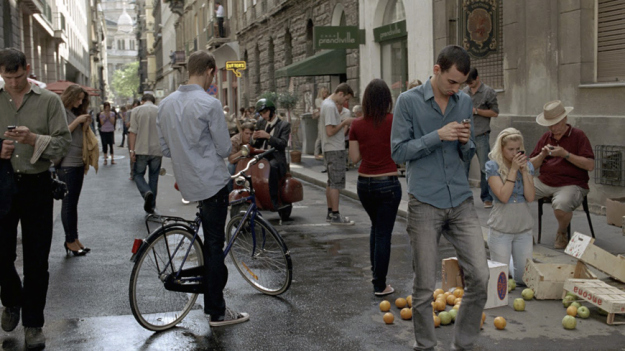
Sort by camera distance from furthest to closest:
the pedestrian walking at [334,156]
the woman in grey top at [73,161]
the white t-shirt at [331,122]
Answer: the pedestrian walking at [334,156] → the white t-shirt at [331,122] → the woman in grey top at [73,161]

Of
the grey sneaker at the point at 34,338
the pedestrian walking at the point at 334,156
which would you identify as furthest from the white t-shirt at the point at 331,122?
the grey sneaker at the point at 34,338

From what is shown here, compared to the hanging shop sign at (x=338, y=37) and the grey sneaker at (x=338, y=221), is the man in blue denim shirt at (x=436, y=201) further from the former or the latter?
the hanging shop sign at (x=338, y=37)

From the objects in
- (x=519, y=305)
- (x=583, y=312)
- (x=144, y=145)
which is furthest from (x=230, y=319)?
(x=144, y=145)

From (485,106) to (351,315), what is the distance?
5447mm

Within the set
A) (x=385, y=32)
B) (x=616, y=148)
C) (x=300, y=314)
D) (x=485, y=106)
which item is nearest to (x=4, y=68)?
(x=300, y=314)

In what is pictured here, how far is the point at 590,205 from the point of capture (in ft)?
33.2

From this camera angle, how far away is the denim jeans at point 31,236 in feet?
16.6

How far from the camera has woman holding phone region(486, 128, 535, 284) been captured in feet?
21.2

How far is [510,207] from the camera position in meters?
6.54

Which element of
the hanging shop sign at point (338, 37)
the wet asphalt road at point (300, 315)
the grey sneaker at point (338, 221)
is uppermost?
the hanging shop sign at point (338, 37)

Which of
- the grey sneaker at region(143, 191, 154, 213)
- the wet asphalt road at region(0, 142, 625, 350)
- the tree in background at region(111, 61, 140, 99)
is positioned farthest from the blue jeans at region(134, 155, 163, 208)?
the tree in background at region(111, 61, 140, 99)

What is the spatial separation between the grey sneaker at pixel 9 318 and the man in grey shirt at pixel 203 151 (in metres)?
1.34

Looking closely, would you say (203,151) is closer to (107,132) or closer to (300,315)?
(300,315)

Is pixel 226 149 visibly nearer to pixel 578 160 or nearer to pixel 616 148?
pixel 578 160
